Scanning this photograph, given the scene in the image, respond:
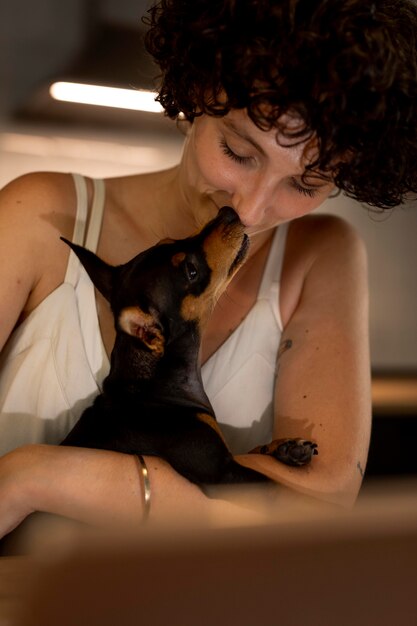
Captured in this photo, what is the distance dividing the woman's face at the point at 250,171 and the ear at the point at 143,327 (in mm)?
211

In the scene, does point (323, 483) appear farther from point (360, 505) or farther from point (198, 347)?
point (360, 505)

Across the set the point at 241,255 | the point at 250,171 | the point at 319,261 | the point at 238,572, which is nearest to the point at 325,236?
the point at 319,261

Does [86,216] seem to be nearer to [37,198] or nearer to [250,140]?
[37,198]

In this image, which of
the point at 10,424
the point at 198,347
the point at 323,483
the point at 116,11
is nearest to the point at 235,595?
the point at 323,483

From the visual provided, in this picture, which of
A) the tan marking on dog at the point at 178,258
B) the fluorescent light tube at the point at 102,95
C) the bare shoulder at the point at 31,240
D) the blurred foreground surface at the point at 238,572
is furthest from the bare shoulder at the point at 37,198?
the blurred foreground surface at the point at 238,572

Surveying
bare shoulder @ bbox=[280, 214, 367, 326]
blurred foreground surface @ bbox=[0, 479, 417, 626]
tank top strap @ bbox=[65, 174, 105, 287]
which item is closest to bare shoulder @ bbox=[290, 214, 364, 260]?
bare shoulder @ bbox=[280, 214, 367, 326]

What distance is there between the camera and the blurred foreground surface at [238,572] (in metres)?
0.34

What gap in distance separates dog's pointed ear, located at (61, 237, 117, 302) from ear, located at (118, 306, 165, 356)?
0.05m

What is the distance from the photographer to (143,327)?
1.27 metres

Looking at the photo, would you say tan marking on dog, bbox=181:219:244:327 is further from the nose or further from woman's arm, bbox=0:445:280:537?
woman's arm, bbox=0:445:280:537

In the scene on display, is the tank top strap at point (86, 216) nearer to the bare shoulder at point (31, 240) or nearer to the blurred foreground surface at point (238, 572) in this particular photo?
the bare shoulder at point (31, 240)

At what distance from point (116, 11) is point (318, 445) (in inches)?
40.5

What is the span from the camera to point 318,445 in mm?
1177

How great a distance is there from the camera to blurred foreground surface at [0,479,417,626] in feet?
1.12
